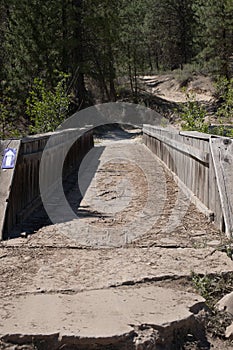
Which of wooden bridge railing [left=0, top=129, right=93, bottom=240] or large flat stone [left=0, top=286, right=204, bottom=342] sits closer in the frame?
large flat stone [left=0, top=286, right=204, bottom=342]

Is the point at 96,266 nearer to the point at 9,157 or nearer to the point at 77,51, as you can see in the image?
the point at 9,157

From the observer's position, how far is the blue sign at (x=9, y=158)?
206 inches

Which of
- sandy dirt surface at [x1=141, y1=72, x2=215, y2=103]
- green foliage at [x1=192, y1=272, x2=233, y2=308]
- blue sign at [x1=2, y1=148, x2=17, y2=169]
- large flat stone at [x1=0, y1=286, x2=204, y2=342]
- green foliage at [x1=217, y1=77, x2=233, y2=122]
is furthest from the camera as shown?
sandy dirt surface at [x1=141, y1=72, x2=215, y2=103]

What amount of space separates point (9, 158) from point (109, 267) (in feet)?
6.74

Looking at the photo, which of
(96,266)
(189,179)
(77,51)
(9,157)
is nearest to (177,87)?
(77,51)

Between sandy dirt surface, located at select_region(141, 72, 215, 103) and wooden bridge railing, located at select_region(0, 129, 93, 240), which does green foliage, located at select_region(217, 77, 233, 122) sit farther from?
sandy dirt surface, located at select_region(141, 72, 215, 103)

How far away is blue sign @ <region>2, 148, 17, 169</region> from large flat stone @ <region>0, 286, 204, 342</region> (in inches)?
86.4

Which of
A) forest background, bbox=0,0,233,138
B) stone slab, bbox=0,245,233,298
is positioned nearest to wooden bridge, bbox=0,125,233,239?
stone slab, bbox=0,245,233,298

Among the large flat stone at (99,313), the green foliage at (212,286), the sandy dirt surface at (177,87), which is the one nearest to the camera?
the large flat stone at (99,313)

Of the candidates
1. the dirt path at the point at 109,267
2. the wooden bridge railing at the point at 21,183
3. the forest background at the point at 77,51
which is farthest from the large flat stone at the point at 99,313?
the forest background at the point at 77,51

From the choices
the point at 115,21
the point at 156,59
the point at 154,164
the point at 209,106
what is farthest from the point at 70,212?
the point at 156,59

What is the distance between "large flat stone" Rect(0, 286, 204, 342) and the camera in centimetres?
280

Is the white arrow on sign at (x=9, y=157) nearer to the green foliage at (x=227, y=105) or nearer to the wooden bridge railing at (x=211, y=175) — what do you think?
the wooden bridge railing at (x=211, y=175)

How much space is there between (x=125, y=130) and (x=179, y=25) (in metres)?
14.3
